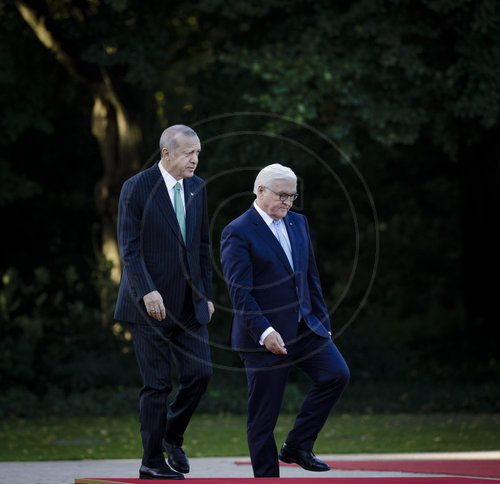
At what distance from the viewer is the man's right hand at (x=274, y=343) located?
600 cm

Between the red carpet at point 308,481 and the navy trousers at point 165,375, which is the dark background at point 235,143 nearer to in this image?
the navy trousers at point 165,375

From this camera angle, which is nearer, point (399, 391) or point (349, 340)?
point (399, 391)

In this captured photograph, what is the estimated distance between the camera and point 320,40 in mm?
14484

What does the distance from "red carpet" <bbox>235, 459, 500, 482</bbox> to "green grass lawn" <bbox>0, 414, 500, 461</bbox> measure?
1548 mm

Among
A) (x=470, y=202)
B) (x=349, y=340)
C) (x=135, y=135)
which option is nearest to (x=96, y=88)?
(x=135, y=135)

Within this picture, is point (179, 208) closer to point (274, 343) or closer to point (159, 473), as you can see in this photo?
point (274, 343)

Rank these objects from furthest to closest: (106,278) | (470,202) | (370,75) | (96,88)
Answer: (470,202), (96,88), (106,278), (370,75)

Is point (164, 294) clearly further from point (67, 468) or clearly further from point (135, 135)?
point (135, 135)

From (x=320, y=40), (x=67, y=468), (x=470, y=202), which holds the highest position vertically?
(x=320, y=40)

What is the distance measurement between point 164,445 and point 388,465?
2.67m

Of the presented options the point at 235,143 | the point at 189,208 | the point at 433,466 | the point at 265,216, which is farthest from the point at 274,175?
the point at 235,143

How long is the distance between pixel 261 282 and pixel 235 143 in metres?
9.79

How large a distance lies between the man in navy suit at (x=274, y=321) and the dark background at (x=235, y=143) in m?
4.26

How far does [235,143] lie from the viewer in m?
15.8
